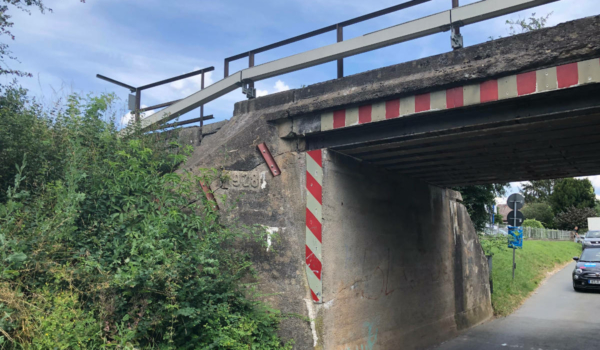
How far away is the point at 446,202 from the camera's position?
32.3ft

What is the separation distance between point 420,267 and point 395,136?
3.49 m

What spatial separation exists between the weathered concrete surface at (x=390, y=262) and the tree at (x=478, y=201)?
5003mm

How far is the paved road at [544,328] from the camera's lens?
823cm

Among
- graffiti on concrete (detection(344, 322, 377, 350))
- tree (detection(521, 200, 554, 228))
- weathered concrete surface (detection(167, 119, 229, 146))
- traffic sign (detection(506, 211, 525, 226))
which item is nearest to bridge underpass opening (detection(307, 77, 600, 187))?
weathered concrete surface (detection(167, 119, 229, 146))

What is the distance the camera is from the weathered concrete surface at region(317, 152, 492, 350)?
6.09 meters

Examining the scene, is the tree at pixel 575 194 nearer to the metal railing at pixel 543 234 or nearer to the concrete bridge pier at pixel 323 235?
the metal railing at pixel 543 234

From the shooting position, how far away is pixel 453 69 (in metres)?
5.14

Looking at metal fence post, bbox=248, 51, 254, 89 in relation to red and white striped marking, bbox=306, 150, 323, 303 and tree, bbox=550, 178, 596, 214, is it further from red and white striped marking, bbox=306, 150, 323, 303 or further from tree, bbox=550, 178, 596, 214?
tree, bbox=550, 178, 596, 214

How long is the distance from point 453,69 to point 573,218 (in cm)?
5569

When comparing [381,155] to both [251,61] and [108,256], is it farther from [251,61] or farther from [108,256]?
[108,256]

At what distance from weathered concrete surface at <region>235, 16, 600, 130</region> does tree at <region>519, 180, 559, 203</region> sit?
67.0 metres

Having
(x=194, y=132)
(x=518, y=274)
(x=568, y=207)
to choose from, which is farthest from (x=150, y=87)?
(x=568, y=207)

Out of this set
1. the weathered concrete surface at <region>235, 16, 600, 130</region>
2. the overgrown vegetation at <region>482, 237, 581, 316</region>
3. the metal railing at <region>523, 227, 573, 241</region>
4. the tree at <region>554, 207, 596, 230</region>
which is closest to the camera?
the weathered concrete surface at <region>235, 16, 600, 130</region>

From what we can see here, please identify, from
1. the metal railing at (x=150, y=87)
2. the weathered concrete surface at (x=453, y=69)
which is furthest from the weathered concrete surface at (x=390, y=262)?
the metal railing at (x=150, y=87)
